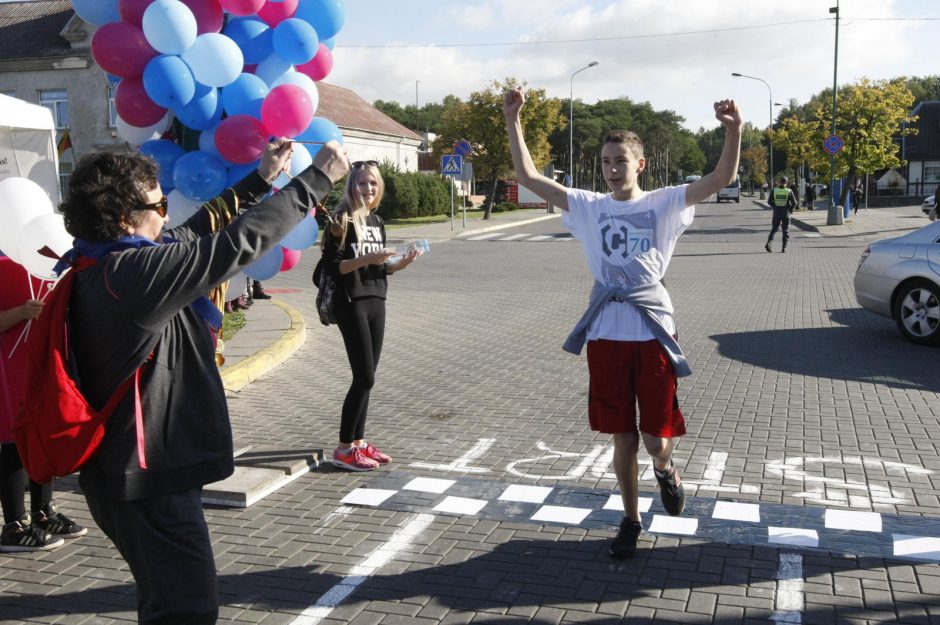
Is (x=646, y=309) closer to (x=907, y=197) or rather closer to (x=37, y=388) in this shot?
(x=37, y=388)

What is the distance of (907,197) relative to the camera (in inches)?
2280

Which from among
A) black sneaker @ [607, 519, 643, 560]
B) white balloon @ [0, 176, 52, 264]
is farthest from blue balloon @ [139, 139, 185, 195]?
black sneaker @ [607, 519, 643, 560]

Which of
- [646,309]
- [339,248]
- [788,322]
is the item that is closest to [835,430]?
[646,309]

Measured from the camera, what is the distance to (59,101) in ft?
132

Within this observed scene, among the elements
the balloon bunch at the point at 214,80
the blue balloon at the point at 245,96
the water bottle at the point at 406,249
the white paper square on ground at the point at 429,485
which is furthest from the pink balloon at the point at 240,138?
the white paper square on ground at the point at 429,485

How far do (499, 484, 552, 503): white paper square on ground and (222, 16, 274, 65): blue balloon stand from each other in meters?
3.07

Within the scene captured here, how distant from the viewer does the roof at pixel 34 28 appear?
132 ft

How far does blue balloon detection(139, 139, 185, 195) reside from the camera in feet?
17.9

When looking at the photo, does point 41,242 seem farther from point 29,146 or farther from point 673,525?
point 29,146

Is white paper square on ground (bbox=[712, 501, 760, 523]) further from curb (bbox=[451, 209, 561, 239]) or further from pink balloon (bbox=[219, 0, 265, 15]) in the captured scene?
curb (bbox=[451, 209, 561, 239])

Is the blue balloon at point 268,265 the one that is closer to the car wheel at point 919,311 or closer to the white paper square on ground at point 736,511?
the white paper square on ground at point 736,511

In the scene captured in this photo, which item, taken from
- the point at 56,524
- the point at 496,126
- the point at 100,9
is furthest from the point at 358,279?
the point at 496,126

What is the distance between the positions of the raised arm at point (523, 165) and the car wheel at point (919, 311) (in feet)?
23.2

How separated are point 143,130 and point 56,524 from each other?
8.01 feet
